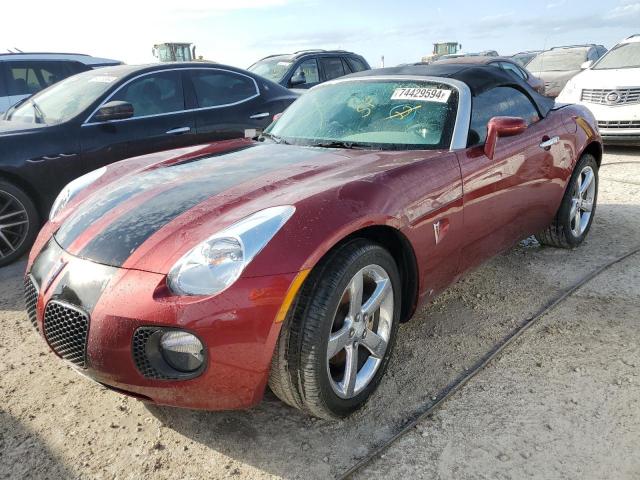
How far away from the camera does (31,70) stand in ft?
25.7

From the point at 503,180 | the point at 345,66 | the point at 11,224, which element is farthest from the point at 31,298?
the point at 345,66

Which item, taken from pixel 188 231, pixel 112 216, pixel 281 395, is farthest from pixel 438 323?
pixel 112 216

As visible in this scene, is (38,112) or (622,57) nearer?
(38,112)

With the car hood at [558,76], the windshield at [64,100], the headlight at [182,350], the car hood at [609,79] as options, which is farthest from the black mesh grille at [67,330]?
the car hood at [558,76]

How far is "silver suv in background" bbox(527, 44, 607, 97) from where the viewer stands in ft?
41.0

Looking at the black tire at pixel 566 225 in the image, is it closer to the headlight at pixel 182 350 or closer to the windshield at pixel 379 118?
the windshield at pixel 379 118

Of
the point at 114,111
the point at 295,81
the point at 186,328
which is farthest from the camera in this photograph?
the point at 295,81

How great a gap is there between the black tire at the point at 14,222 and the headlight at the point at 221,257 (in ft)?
9.35

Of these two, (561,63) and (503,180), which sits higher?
(503,180)

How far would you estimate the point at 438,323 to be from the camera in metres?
3.08

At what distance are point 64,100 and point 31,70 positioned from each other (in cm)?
378

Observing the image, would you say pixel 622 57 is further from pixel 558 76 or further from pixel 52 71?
pixel 52 71

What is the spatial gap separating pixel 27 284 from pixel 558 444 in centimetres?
229

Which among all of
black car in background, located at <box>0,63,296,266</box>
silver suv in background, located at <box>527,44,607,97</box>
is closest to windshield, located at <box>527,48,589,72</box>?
silver suv in background, located at <box>527,44,607,97</box>
